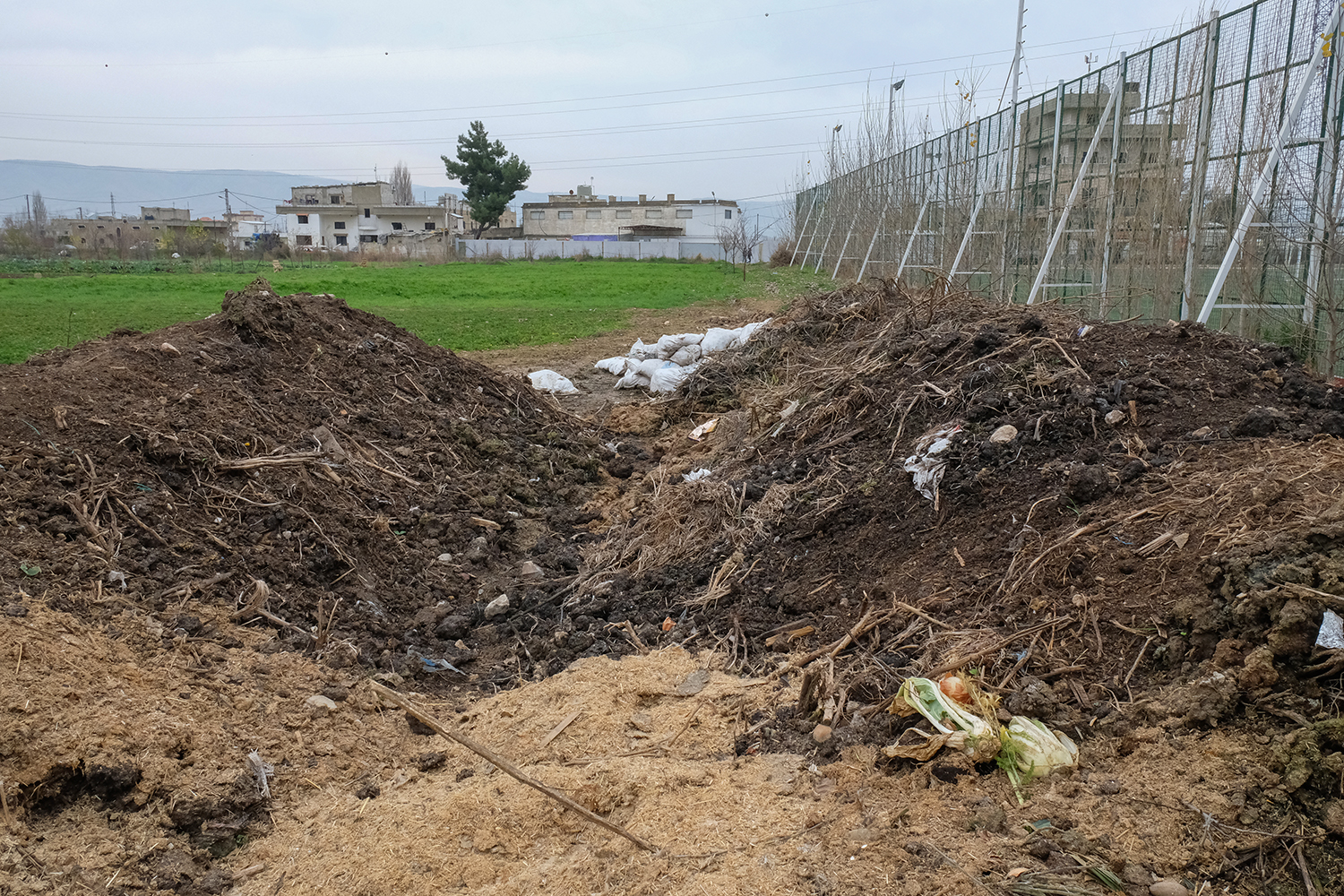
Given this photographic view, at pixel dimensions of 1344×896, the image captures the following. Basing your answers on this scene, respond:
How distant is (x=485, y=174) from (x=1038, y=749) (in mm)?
57373

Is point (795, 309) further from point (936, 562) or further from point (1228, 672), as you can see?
point (1228, 672)

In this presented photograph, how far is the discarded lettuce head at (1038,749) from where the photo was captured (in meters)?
2.46

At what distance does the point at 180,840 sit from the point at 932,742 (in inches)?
97.3

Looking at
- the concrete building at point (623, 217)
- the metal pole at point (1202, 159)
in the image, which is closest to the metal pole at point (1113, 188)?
the metal pole at point (1202, 159)

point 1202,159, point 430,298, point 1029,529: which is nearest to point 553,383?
point 1029,529

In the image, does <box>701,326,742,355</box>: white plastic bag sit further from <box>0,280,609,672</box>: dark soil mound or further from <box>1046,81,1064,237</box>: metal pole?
<box>1046,81,1064,237</box>: metal pole

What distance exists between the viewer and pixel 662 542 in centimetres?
500

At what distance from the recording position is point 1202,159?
847 centimetres

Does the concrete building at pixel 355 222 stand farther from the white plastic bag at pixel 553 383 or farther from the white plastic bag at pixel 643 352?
the white plastic bag at pixel 553 383

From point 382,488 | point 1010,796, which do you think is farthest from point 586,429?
point 1010,796

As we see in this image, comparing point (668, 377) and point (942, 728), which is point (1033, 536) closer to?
point (942, 728)

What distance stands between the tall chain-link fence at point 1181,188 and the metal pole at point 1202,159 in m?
0.02

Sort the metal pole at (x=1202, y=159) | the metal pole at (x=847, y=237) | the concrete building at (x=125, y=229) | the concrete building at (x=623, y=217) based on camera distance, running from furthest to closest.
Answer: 1. the concrete building at (x=623, y=217)
2. the concrete building at (x=125, y=229)
3. the metal pole at (x=847, y=237)
4. the metal pole at (x=1202, y=159)

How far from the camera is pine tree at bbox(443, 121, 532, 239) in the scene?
5425 centimetres
